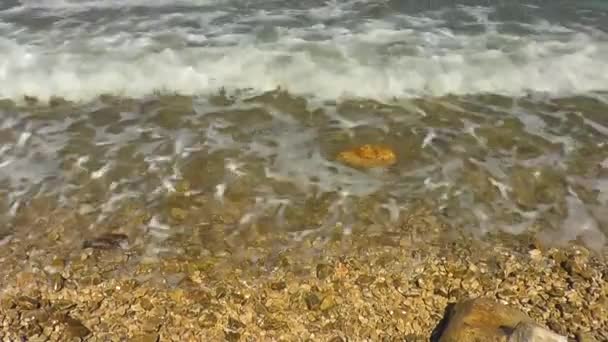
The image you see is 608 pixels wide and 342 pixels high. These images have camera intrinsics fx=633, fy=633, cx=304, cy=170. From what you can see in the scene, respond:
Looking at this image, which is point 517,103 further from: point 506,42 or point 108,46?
point 108,46

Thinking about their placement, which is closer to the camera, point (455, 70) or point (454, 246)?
point (454, 246)

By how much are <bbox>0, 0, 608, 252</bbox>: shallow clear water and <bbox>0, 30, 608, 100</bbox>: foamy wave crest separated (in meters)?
0.04

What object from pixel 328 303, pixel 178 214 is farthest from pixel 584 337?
pixel 178 214

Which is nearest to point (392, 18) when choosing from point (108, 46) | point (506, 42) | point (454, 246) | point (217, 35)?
point (506, 42)

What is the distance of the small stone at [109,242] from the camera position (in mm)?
5516

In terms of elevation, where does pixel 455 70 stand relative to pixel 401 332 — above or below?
below

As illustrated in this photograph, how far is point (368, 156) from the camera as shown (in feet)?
22.2

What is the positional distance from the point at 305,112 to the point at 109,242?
310cm

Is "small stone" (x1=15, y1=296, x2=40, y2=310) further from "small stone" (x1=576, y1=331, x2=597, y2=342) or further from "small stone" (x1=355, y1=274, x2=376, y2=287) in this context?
"small stone" (x1=576, y1=331, x2=597, y2=342)

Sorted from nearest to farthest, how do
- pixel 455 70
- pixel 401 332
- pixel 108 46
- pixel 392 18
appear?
pixel 401 332, pixel 455 70, pixel 108 46, pixel 392 18

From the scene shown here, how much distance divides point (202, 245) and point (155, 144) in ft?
6.40

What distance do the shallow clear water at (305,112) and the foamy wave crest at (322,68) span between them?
0.12ft

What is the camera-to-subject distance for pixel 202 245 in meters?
5.55

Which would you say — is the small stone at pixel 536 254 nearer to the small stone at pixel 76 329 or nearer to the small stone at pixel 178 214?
the small stone at pixel 178 214
